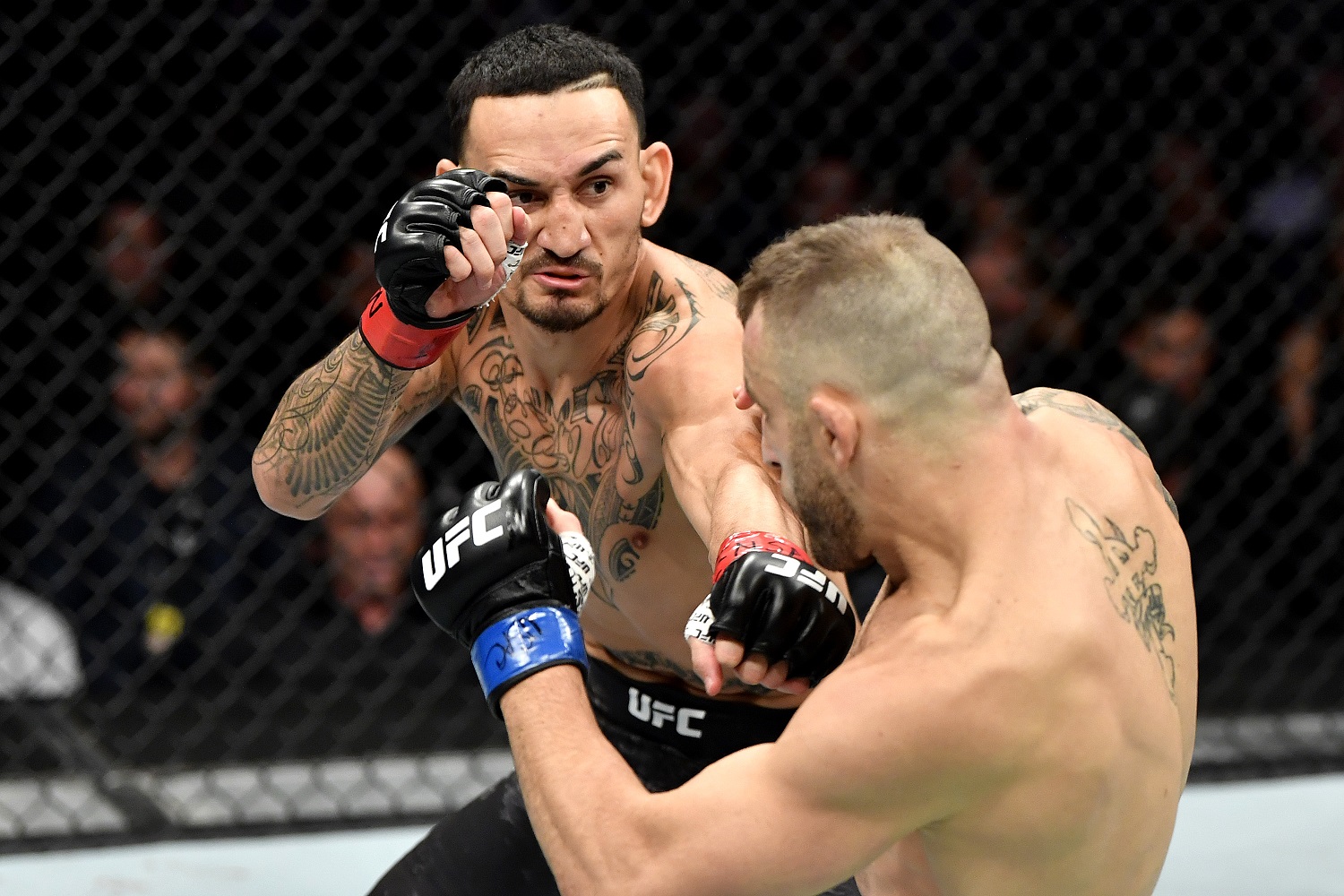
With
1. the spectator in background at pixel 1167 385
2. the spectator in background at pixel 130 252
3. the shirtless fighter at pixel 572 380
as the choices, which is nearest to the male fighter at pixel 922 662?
the shirtless fighter at pixel 572 380

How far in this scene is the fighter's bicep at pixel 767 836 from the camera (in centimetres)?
102

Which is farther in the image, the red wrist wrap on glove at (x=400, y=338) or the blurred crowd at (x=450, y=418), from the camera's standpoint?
the blurred crowd at (x=450, y=418)

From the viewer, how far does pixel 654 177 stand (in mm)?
1648

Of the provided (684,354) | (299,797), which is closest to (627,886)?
(684,354)

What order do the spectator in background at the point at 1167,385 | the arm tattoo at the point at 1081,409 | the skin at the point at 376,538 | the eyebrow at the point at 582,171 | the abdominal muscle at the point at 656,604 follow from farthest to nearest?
the spectator in background at the point at 1167,385 < the skin at the point at 376,538 < the abdominal muscle at the point at 656,604 < the eyebrow at the point at 582,171 < the arm tattoo at the point at 1081,409

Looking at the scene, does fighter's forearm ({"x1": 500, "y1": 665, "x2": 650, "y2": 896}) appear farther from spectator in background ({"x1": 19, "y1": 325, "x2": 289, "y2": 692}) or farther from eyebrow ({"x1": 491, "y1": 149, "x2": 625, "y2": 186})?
spectator in background ({"x1": 19, "y1": 325, "x2": 289, "y2": 692})

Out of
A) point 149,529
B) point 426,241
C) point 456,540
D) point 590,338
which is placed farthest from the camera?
point 149,529

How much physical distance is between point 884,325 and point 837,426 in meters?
0.08

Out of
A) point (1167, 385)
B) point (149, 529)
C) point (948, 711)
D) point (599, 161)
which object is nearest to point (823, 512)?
point (948, 711)

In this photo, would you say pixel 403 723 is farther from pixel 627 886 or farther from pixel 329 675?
pixel 627 886

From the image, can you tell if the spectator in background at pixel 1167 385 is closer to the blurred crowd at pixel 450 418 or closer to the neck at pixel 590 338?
the blurred crowd at pixel 450 418

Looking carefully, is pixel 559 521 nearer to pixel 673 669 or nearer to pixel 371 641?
pixel 673 669

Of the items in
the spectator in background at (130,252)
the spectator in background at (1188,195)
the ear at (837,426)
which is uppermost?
the ear at (837,426)

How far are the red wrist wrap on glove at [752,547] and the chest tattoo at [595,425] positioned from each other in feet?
1.15
